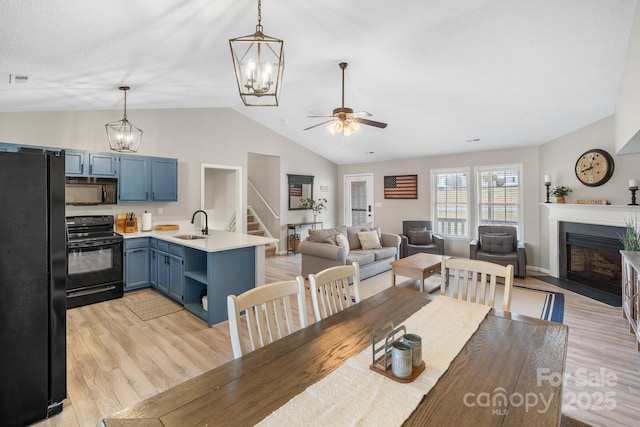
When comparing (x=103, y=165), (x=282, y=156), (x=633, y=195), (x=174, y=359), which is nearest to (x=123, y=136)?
(x=103, y=165)

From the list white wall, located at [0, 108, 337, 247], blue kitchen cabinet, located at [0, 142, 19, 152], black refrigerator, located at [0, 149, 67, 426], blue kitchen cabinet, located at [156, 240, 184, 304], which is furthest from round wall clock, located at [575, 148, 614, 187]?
blue kitchen cabinet, located at [0, 142, 19, 152]

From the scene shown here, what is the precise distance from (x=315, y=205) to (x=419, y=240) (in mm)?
2962

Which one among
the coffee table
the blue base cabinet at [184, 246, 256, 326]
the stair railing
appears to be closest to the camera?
the blue base cabinet at [184, 246, 256, 326]

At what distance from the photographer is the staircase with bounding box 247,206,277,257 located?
7523 millimetres

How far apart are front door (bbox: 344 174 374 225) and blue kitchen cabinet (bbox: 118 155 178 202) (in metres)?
4.97

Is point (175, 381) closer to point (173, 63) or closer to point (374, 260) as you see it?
point (173, 63)

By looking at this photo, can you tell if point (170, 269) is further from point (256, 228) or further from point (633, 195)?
point (633, 195)

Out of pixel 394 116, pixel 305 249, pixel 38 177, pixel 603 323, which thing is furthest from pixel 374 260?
pixel 38 177

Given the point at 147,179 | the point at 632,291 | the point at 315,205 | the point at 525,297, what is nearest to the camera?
the point at 632,291

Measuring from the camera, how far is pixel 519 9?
2.61 m

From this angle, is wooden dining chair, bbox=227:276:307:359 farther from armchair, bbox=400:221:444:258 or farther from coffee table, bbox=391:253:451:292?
armchair, bbox=400:221:444:258

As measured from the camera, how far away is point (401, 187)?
7.78 metres

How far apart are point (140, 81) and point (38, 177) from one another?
219 cm

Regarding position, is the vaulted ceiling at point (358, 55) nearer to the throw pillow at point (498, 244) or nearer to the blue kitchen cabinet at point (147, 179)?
the blue kitchen cabinet at point (147, 179)
